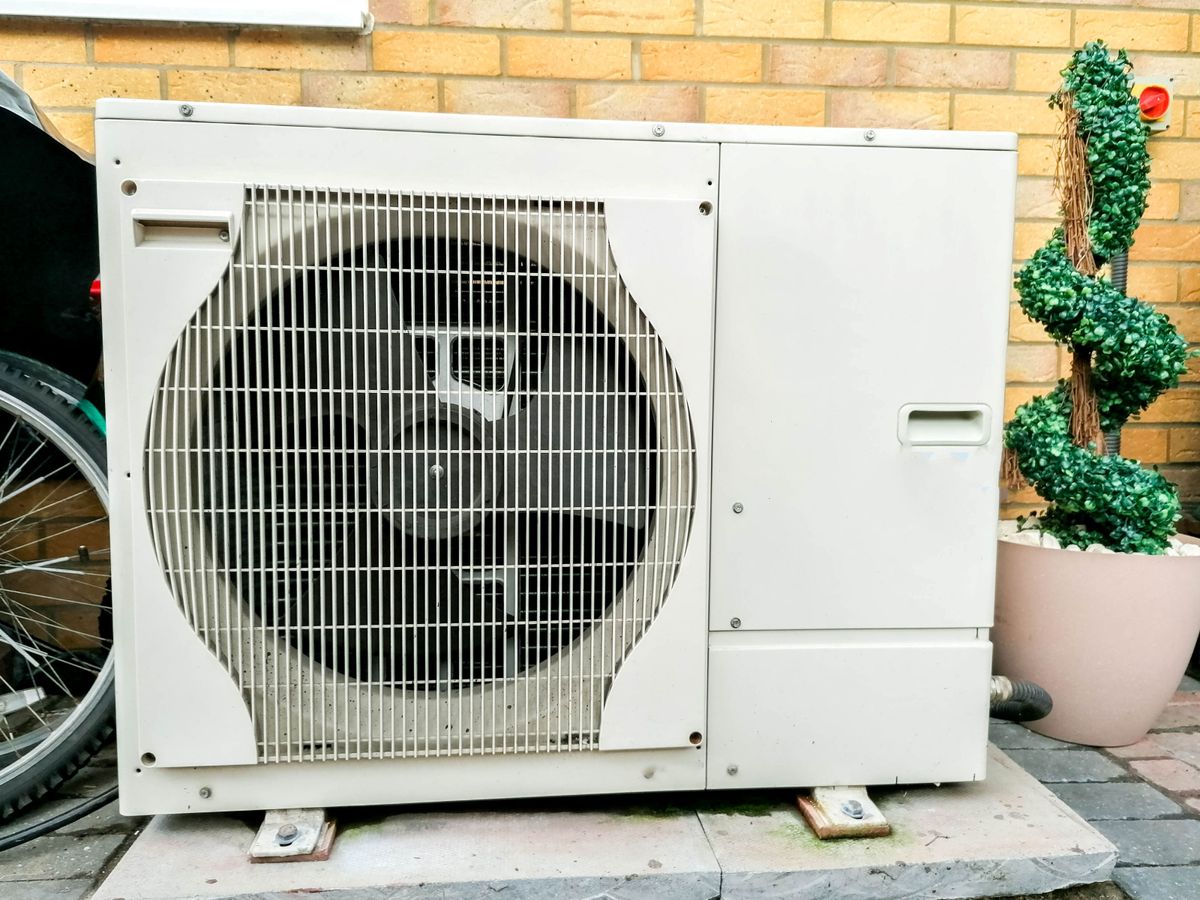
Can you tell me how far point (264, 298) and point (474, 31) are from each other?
1242 mm

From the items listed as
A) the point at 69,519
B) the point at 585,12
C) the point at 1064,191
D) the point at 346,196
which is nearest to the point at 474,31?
the point at 585,12

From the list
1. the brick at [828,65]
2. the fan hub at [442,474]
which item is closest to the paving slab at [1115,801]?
the fan hub at [442,474]

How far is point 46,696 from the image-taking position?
70.2 inches

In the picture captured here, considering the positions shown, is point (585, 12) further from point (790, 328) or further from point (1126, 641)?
point (1126, 641)

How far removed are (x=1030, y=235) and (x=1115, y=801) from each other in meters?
1.48

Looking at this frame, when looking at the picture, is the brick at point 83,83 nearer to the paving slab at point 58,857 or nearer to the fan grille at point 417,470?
the fan grille at point 417,470

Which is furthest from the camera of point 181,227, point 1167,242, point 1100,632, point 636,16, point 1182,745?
point 1167,242

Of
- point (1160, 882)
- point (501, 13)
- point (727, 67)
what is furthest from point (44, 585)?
point (1160, 882)

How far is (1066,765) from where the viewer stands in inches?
67.6

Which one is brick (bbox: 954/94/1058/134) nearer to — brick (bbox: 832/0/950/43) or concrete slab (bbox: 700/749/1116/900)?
brick (bbox: 832/0/950/43)

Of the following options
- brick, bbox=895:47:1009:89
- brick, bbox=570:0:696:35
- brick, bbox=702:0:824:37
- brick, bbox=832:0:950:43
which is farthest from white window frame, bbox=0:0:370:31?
brick, bbox=895:47:1009:89

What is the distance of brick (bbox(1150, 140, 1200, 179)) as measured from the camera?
226cm

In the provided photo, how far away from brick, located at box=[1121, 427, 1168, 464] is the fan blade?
1800 millimetres

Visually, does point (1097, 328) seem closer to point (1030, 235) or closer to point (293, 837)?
point (1030, 235)
